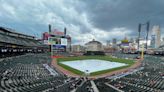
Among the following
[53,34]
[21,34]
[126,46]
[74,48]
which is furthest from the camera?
[74,48]

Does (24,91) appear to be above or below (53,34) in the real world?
below

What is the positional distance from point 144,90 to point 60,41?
53432 millimetres

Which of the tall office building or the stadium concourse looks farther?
the tall office building

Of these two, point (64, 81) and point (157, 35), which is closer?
point (64, 81)

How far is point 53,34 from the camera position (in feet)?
263

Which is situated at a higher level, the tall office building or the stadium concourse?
the tall office building

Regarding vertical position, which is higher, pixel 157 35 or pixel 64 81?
pixel 157 35

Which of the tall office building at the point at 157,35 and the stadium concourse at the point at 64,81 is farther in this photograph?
the tall office building at the point at 157,35

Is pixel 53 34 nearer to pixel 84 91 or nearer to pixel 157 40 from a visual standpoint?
pixel 84 91

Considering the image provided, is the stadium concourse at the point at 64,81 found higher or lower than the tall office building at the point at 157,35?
lower

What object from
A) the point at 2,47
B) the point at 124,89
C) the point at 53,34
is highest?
the point at 53,34

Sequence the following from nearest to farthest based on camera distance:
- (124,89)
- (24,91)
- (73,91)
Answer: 1. (24,91)
2. (73,91)
3. (124,89)

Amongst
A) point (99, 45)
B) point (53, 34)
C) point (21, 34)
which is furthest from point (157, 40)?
point (21, 34)

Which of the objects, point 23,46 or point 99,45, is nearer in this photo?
point 23,46
